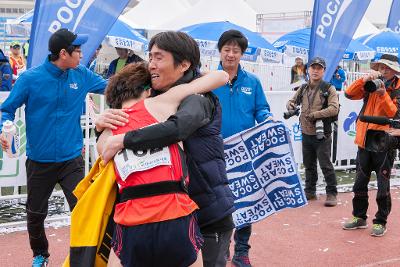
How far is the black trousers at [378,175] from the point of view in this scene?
21.0ft

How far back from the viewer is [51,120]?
4.89m

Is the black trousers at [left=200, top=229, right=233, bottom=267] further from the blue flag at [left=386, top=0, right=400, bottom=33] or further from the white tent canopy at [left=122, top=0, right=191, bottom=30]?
the white tent canopy at [left=122, top=0, right=191, bottom=30]

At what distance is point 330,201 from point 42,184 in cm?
436

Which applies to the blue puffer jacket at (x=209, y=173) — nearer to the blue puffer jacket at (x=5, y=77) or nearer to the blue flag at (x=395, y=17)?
the blue puffer jacket at (x=5, y=77)

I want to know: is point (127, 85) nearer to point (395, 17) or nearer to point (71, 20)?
point (71, 20)

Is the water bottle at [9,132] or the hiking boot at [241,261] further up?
the water bottle at [9,132]

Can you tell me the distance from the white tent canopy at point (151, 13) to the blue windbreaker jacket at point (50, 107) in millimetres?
17463

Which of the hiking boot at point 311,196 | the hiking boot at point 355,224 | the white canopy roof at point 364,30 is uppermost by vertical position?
the white canopy roof at point 364,30

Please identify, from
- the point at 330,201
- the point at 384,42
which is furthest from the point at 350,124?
the point at 384,42

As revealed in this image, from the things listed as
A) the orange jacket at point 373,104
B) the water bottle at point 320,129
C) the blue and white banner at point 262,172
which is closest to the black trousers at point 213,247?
the blue and white banner at point 262,172

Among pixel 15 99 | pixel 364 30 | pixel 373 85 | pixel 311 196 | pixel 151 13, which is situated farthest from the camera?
pixel 151 13

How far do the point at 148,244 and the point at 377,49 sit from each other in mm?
17191

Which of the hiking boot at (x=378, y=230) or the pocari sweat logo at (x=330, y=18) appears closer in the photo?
the hiking boot at (x=378, y=230)

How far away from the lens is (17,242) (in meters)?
6.11
